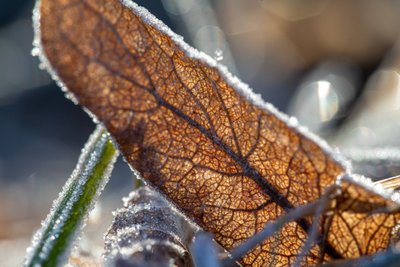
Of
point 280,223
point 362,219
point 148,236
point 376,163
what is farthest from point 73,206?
point 376,163

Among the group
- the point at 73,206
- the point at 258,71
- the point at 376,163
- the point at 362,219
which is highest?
the point at 258,71

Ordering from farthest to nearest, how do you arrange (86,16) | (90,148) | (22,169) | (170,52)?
(22,169) < (90,148) < (170,52) < (86,16)

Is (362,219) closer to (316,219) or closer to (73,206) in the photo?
(316,219)

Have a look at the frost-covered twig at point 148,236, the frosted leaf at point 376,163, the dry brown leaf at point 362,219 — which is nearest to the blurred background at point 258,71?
the frosted leaf at point 376,163

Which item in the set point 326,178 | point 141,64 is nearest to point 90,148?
point 141,64

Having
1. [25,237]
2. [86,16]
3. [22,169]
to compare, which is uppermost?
[22,169]

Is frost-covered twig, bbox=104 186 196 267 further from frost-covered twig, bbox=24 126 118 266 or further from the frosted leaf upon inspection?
the frosted leaf

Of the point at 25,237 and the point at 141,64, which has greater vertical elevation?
the point at 25,237

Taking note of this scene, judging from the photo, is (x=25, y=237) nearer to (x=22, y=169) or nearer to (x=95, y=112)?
(x=22, y=169)
